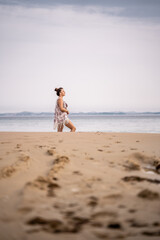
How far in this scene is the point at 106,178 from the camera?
1.98m

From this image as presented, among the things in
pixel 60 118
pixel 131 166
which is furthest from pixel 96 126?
pixel 131 166

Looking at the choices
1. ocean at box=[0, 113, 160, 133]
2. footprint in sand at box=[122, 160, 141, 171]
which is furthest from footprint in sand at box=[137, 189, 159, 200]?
ocean at box=[0, 113, 160, 133]

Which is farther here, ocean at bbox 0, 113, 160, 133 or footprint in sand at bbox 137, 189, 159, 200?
ocean at bbox 0, 113, 160, 133

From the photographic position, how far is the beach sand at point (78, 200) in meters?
1.19

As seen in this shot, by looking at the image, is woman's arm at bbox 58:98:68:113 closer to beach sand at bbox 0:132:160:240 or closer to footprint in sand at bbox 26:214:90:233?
beach sand at bbox 0:132:160:240

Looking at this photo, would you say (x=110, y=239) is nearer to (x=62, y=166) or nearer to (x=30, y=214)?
(x=30, y=214)

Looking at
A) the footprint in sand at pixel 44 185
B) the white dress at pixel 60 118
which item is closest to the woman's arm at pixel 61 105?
the white dress at pixel 60 118

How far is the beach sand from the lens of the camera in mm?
1192

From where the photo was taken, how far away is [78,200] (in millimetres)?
1544

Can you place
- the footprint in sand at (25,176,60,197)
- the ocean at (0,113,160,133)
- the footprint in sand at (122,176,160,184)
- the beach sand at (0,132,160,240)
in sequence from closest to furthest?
the beach sand at (0,132,160,240) < the footprint in sand at (25,176,60,197) < the footprint in sand at (122,176,160,184) < the ocean at (0,113,160,133)

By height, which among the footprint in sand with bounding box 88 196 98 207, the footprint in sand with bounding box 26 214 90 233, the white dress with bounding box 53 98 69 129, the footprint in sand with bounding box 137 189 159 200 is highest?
the white dress with bounding box 53 98 69 129

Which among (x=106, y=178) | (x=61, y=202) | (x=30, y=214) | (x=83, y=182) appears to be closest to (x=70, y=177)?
(x=83, y=182)

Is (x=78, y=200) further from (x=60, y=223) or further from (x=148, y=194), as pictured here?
(x=148, y=194)

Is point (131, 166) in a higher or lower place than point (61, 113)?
lower
